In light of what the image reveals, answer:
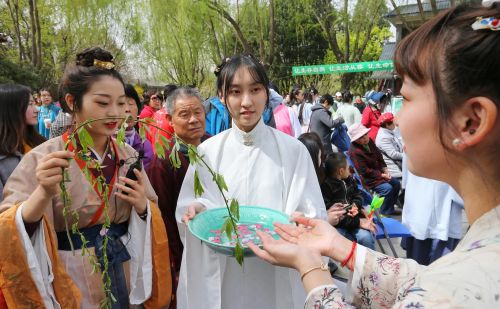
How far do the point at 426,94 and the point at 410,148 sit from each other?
0.51 feet

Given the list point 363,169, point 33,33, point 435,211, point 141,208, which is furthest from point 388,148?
point 33,33

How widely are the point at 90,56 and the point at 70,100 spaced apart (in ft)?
0.86

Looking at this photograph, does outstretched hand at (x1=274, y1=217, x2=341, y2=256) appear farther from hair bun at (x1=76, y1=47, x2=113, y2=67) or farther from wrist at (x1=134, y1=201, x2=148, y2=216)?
hair bun at (x1=76, y1=47, x2=113, y2=67)

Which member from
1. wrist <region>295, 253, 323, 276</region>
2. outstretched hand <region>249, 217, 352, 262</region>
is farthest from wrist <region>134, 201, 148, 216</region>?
wrist <region>295, 253, 323, 276</region>

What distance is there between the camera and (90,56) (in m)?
1.97

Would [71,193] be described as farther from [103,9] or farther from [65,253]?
[103,9]

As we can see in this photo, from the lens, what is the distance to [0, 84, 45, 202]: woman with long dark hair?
255cm

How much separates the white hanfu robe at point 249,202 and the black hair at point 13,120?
4.61 feet

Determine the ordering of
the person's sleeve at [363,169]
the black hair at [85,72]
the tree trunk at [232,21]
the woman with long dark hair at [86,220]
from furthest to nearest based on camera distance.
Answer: the tree trunk at [232,21] → the person's sleeve at [363,169] → the black hair at [85,72] → the woman with long dark hair at [86,220]

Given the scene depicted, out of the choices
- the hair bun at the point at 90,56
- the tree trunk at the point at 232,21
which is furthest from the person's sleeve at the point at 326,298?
the tree trunk at the point at 232,21

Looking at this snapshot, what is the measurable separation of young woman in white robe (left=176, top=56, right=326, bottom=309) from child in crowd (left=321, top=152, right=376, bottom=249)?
1579mm

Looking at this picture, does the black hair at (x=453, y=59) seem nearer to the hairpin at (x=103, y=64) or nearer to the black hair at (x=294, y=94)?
the hairpin at (x=103, y=64)

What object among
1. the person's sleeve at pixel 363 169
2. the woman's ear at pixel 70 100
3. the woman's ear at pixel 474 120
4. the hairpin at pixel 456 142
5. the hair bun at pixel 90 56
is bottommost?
the person's sleeve at pixel 363 169

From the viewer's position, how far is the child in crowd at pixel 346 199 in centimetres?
357
